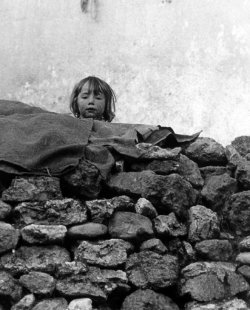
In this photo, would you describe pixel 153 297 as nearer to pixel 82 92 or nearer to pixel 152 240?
pixel 152 240

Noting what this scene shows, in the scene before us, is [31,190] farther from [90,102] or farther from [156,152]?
[90,102]

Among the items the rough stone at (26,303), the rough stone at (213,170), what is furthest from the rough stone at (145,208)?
the rough stone at (26,303)

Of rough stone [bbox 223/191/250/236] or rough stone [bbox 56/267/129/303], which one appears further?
rough stone [bbox 223/191/250/236]

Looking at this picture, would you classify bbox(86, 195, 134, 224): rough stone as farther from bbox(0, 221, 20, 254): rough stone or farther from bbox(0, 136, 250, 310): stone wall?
bbox(0, 221, 20, 254): rough stone

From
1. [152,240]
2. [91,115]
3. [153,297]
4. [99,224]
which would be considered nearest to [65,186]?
[99,224]

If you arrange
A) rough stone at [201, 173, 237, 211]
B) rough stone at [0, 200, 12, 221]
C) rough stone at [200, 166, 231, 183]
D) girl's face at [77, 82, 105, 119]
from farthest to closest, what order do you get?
girl's face at [77, 82, 105, 119], rough stone at [200, 166, 231, 183], rough stone at [201, 173, 237, 211], rough stone at [0, 200, 12, 221]

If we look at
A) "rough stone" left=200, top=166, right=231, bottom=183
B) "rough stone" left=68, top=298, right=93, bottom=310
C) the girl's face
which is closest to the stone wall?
"rough stone" left=68, top=298, right=93, bottom=310

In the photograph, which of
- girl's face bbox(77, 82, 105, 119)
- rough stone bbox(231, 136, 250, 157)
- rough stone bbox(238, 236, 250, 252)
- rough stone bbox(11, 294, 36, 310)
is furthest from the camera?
girl's face bbox(77, 82, 105, 119)

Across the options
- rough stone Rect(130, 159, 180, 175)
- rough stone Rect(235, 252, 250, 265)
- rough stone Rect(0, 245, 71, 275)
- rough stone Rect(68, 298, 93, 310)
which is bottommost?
rough stone Rect(68, 298, 93, 310)

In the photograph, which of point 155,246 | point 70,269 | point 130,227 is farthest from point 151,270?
point 70,269

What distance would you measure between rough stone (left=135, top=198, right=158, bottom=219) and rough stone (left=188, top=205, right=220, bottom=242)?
0.18 meters

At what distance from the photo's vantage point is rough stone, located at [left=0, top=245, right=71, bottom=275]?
2947mm

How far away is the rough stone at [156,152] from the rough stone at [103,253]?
0.61 m

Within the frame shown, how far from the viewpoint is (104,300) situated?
9.45 feet
